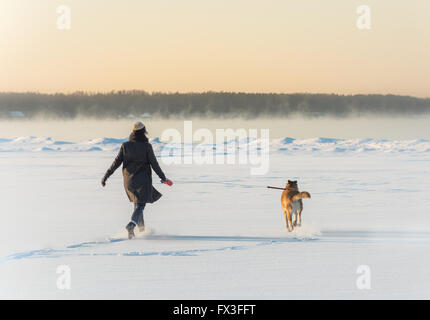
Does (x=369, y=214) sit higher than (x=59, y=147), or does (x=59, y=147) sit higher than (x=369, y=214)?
(x=59, y=147)

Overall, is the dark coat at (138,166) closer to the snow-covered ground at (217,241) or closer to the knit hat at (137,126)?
the knit hat at (137,126)

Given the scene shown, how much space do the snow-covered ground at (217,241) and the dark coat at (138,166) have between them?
61 centimetres

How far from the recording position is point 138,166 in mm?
7934

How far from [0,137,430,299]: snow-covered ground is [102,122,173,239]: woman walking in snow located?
501 millimetres

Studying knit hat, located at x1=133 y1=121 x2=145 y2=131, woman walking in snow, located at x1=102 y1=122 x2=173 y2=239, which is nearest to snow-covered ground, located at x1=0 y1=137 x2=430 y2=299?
woman walking in snow, located at x1=102 y1=122 x2=173 y2=239

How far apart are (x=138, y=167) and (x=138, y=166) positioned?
1 centimetres

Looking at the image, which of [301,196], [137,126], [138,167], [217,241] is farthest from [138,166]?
[301,196]

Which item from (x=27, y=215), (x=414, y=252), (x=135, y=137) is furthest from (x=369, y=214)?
(x=27, y=215)

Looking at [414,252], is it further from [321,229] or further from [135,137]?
[135,137]

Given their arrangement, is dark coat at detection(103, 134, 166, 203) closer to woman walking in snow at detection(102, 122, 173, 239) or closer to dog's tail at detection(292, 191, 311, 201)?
woman walking in snow at detection(102, 122, 173, 239)

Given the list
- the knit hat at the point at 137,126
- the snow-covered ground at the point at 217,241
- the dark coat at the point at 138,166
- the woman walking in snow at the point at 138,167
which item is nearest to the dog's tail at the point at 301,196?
the snow-covered ground at the point at 217,241

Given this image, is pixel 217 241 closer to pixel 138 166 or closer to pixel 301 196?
pixel 301 196

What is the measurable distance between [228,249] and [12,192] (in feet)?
27.2

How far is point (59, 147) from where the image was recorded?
34.2 metres
